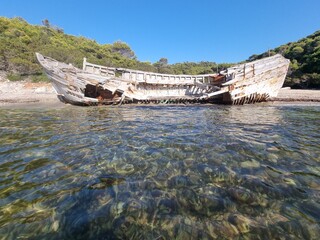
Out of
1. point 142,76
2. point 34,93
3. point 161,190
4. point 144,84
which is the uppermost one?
point 142,76

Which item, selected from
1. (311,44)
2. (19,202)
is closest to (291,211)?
(19,202)

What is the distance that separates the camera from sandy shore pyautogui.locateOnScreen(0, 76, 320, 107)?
79.3 feet

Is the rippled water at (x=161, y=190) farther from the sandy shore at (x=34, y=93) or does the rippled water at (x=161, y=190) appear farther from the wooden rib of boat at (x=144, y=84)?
the sandy shore at (x=34, y=93)

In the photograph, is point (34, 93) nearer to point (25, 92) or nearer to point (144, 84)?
point (25, 92)

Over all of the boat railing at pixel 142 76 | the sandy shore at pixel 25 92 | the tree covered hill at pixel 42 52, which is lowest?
the sandy shore at pixel 25 92

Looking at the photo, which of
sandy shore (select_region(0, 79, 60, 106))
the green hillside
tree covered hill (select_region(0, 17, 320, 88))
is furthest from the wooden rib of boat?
the green hillside

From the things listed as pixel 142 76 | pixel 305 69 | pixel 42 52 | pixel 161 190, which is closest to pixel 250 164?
pixel 161 190

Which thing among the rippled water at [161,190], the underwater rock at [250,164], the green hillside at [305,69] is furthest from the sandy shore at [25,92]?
the green hillside at [305,69]

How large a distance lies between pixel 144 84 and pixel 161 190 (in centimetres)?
2045

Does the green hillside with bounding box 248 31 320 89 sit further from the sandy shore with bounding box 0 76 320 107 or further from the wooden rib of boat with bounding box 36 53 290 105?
the wooden rib of boat with bounding box 36 53 290 105

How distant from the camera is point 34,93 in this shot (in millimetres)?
29141

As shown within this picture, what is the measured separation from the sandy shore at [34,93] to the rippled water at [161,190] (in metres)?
20.7

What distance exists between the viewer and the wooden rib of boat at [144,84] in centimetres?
1866

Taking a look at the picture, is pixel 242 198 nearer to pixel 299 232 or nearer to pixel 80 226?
pixel 299 232
